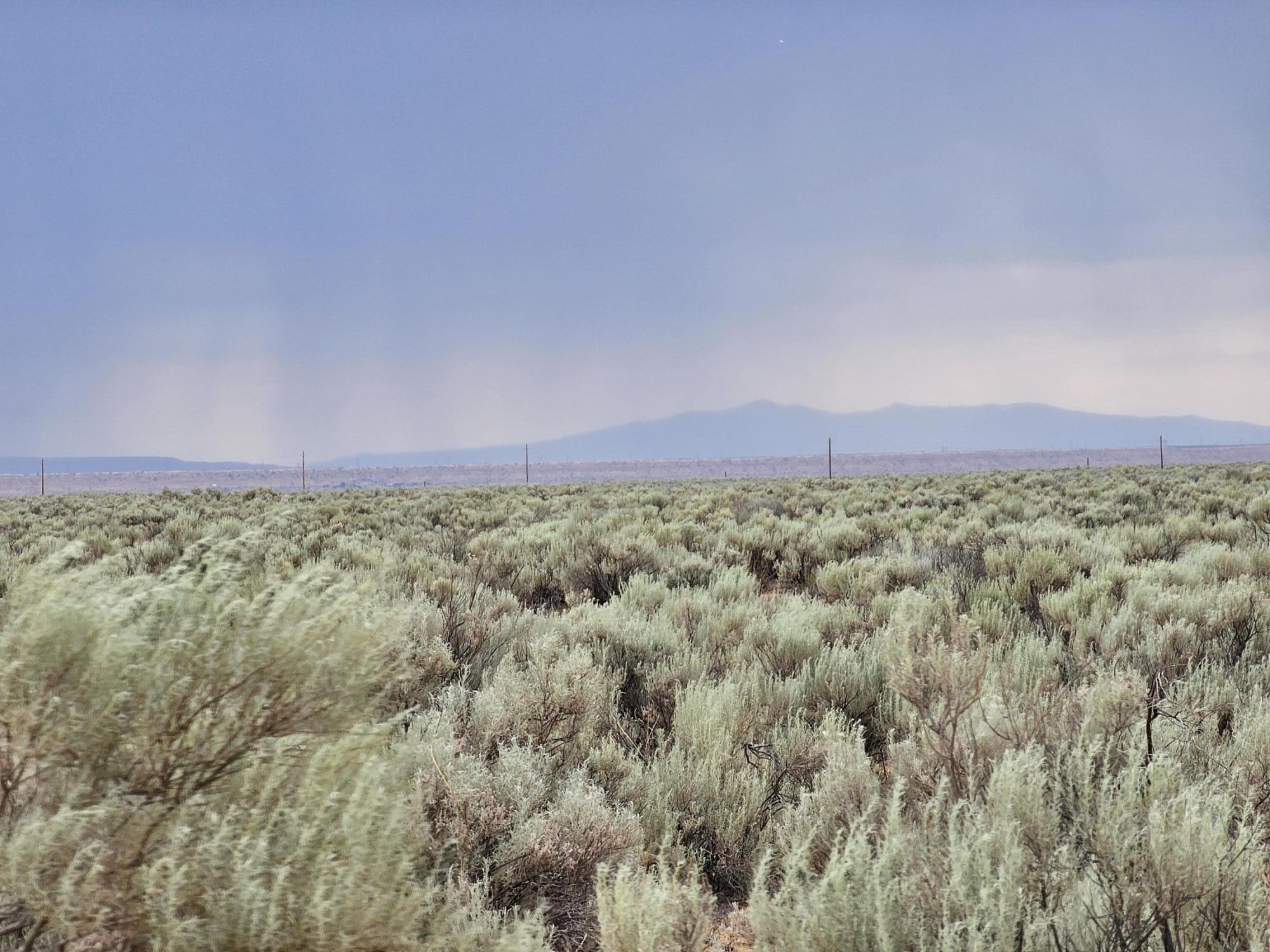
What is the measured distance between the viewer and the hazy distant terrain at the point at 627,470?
9006 centimetres

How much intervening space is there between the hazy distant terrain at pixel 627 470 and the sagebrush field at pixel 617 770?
265 ft

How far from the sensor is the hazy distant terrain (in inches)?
3546

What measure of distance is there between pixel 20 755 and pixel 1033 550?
865 cm

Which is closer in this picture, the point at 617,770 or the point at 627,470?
the point at 617,770

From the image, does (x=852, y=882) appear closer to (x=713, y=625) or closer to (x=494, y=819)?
(x=494, y=819)

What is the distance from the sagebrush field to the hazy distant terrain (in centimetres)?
8075

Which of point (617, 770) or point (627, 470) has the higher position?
point (617, 770)

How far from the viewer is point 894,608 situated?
6.27m

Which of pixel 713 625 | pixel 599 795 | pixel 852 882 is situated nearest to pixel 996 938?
pixel 852 882

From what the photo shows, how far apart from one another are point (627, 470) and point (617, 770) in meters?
95.3

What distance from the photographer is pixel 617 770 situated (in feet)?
11.8

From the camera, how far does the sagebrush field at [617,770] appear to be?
169cm

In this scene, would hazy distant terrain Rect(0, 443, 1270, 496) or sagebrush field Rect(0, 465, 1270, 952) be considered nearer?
sagebrush field Rect(0, 465, 1270, 952)

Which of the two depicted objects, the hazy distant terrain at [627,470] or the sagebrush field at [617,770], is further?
the hazy distant terrain at [627,470]
